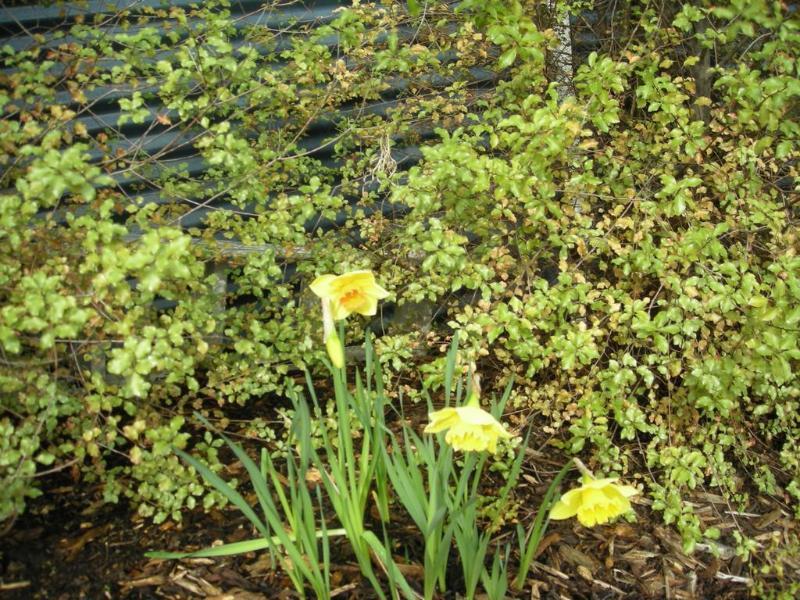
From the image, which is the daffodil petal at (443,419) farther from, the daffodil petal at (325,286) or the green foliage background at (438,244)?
the green foliage background at (438,244)

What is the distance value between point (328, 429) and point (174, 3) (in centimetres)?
192

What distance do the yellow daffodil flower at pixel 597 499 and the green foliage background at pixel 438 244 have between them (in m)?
0.62

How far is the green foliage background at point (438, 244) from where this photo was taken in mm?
2230

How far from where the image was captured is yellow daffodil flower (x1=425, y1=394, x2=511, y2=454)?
183 centimetres

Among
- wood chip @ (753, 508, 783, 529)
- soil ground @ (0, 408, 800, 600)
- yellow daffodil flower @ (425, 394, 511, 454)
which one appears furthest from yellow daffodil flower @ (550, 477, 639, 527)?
wood chip @ (753, 508, 783, 529)

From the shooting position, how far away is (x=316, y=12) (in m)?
3.66

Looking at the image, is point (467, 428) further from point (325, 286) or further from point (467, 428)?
point (325, 286)

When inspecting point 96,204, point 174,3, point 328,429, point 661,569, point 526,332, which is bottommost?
point 661,569

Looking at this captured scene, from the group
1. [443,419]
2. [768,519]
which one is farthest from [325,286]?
[768,519]

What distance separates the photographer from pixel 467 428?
1.85m

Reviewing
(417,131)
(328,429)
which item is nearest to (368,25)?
(417,131)

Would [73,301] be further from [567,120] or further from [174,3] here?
[174,3]

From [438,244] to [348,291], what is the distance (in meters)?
0.76

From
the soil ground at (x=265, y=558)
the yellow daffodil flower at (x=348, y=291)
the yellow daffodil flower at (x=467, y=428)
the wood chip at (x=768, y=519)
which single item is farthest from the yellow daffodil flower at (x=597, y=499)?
the wood chip at (x=768, y=519)
